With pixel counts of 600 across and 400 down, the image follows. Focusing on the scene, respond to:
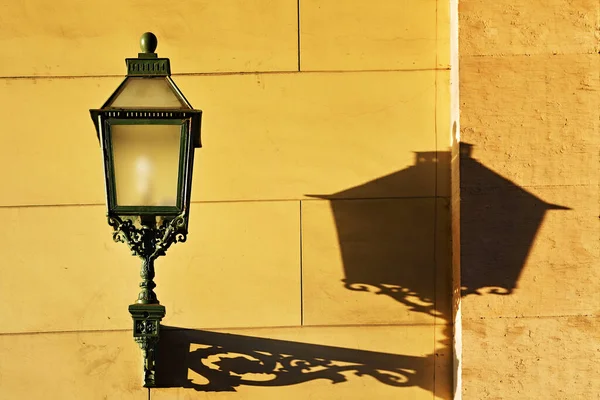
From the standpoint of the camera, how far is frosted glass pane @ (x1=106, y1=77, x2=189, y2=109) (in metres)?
3.72

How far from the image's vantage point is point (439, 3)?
15.9 ft

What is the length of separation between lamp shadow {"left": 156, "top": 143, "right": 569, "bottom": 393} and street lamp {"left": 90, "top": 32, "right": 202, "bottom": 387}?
1135 millimetres

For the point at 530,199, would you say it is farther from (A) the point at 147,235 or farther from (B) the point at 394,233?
(A) the point at 147,235

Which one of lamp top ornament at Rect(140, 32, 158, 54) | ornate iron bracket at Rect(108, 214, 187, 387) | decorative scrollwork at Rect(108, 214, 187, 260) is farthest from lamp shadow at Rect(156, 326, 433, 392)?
lamp top ornament at Rect(140, 32, 158, 54)

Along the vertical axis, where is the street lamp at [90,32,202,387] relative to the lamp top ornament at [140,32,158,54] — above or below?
below

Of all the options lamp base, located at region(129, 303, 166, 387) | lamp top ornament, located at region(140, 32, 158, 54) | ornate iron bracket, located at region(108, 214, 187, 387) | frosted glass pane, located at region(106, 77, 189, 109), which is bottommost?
lamp base, located at region(129, 303, 166, 387)

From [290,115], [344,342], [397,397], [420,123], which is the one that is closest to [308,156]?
[290,115]

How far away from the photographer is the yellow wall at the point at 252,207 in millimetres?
4660

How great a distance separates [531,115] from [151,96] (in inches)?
82.4

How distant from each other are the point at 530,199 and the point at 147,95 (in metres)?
2.13

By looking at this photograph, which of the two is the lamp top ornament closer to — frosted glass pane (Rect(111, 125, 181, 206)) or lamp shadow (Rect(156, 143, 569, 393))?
frosted glass pane (Rect(111, 125, 181, 206))

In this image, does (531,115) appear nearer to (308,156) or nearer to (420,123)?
(420,123)

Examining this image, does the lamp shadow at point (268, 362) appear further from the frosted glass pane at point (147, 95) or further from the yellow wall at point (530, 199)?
the frosted glass pane at point (147, 95)

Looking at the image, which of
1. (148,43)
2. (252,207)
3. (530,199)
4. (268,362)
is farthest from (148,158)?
(530,199)
